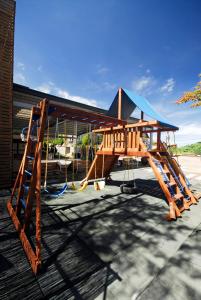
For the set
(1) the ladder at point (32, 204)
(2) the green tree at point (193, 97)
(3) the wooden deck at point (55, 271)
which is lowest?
(3) the wooden deck at point (55, 271)

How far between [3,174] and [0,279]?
587 cm

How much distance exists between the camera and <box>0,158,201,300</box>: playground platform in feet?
7.42

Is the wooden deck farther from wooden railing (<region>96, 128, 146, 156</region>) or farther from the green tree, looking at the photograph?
the green tree

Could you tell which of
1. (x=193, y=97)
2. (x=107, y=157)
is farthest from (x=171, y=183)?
(x=193, y=97)

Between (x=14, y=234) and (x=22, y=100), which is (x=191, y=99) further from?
(x=14, y=234)

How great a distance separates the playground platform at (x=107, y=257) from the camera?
7.42 feet

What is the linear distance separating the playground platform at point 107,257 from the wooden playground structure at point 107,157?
0.27m

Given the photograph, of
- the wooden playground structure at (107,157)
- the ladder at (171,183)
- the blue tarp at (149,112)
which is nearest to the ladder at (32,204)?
the wooden playground structure at (107,157)

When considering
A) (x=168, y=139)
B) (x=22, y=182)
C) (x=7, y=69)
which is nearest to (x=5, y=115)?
(x=7, y=69)

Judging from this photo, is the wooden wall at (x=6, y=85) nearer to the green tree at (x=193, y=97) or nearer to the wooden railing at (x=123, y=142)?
the wooden railing at (x=123, y=142)

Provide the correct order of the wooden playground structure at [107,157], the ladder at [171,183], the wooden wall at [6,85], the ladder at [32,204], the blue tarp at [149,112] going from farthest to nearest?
the wooden wall at [6,85], the blue tarp at [149,112], the ladder at [171,183], the wooden playground structure at [107,157], the ladder at [32,204]

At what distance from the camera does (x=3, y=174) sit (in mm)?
7434

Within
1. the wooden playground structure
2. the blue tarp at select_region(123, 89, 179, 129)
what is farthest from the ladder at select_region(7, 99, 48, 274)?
the blue tarp at select_region(123, 89, 179, 129)

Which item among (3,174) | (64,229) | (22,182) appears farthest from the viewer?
(3,174)
